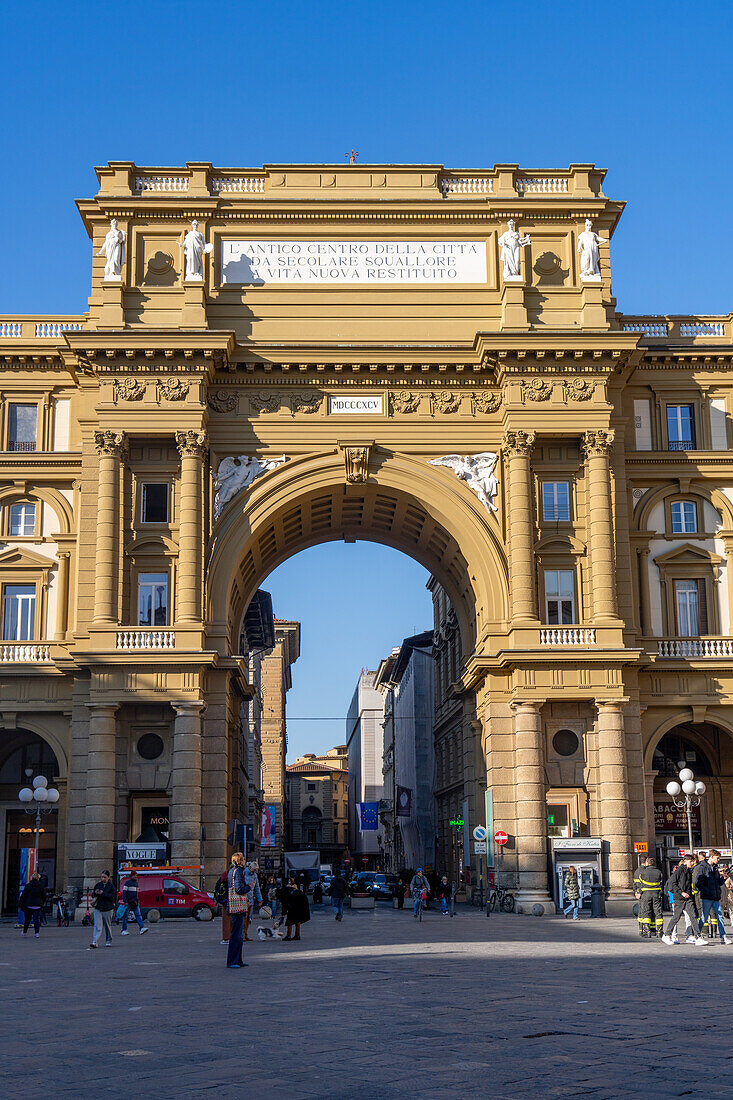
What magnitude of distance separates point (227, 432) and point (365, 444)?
5.22m

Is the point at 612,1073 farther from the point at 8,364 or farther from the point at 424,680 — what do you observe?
the point at 424,680

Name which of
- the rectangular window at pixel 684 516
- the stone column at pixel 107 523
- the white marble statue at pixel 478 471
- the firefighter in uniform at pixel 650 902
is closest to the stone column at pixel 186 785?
the stone column at pixel 107 523

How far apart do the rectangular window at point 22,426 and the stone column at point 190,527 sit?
7.18m

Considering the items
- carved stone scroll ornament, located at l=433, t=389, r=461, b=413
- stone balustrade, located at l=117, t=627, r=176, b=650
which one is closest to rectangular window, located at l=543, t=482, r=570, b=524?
carved stone scroll ornament, located at l=433, t=389, r=461, b=413

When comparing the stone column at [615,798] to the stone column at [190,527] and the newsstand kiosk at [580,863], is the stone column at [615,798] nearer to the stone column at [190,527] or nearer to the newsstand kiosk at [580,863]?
the newsstand kiosk at [580,863]

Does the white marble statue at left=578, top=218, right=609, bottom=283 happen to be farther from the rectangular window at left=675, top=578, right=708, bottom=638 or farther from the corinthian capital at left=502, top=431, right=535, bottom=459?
the rectangular window at left=675, top=578, right=708, bottom=638

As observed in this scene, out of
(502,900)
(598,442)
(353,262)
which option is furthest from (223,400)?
(502,900)

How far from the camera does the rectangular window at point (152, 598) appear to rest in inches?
1850

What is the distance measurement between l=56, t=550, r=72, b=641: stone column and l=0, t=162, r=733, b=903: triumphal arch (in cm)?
12

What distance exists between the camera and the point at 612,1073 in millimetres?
12055

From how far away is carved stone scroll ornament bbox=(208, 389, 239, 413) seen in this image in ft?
159

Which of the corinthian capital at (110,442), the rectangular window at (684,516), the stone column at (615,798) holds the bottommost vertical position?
the stone column at (615,798)

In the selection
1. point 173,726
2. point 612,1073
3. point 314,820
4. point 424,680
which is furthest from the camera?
point 314,820

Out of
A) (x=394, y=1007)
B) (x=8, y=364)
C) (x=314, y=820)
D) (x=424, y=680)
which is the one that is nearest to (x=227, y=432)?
(x=8, y=364)
